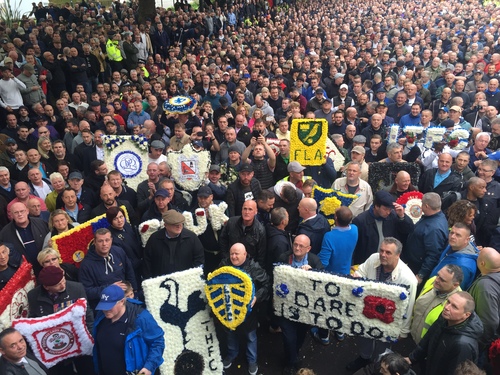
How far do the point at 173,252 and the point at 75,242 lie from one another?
1.24 m

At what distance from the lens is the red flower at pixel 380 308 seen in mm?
4367

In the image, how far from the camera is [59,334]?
14.3ft

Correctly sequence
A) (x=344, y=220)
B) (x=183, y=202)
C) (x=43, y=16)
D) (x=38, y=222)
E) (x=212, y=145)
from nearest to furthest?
(x=344, y=220) < (x=38, y=222) < (x=183, y=202) < (x=212, y=145) < (x=43, y=16)

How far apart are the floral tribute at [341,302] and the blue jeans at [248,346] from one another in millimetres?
457

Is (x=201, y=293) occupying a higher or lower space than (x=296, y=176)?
lower

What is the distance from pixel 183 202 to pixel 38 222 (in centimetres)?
200

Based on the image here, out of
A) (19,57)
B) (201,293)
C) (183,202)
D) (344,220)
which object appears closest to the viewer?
(201,293)

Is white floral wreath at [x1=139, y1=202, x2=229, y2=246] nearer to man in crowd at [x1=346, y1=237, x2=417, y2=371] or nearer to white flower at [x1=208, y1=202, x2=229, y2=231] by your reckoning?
white flower at [x1=208, y1=202, x2=229, y2=231]

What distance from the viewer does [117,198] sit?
6.55 meters

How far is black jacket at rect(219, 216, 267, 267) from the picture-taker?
5.38m

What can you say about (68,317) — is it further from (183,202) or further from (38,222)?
(183,202)

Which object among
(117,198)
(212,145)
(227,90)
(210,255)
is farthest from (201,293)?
(227,90)

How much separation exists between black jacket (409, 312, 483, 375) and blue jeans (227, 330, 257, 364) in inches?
76.1

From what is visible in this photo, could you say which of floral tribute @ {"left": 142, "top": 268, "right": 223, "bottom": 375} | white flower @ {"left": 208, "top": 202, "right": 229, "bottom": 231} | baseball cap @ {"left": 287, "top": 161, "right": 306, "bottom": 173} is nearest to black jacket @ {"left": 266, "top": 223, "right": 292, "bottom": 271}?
white flower @ {"left": 208, "top": 202, "right": 229, "bottom": 231}
